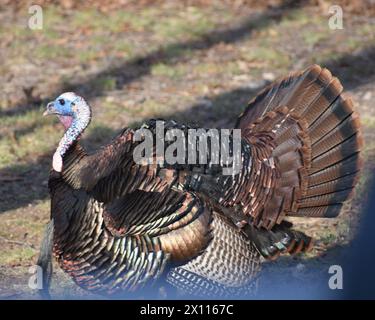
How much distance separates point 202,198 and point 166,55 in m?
5.01

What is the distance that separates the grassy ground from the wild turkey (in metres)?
1.18

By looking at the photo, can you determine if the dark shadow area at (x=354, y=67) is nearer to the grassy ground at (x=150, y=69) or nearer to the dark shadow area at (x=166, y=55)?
the grassy ground at (x=150, y=69)

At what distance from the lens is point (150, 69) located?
988 cm

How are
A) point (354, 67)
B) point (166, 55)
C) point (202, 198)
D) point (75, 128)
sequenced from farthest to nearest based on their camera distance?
point (166, 55) < point (354, 67) < point (75, 128) < point (202, 198)

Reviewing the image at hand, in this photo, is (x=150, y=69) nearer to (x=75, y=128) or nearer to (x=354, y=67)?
(x=354, y=67)

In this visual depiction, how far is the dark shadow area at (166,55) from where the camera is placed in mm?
9305

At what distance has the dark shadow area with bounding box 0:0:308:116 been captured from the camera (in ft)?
30.5

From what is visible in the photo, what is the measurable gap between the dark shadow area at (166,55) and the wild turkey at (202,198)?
360cm

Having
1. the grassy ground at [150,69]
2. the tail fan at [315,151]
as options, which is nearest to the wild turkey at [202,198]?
the tail fan at [315,151]

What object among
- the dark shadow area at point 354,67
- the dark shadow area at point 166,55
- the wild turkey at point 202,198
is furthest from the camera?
the dark shadow area at point 354,67

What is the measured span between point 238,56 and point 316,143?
468 centimetres

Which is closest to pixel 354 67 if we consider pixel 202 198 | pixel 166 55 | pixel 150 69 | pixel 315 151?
pixel 166 55

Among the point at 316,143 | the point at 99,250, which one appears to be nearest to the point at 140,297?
the point at 99,250

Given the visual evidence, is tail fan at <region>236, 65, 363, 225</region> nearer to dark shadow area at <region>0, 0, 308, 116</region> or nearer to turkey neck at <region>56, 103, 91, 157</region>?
turkey neck at <region>56, 103, 91, 157</region>
